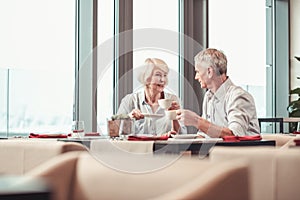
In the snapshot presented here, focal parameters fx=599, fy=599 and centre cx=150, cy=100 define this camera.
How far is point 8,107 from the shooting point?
14.8ft

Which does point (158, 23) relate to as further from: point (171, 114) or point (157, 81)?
point (171, 114)

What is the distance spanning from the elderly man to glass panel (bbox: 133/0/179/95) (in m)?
1.73

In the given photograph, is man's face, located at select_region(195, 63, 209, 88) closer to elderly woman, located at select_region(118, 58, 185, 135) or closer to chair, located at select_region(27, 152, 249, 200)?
elderly woman, located at select_region(118, 58, 185, 135)

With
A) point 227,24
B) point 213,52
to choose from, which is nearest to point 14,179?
point 213,52

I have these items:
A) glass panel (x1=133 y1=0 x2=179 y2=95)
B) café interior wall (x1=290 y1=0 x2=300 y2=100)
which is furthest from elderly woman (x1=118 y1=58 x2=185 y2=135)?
café interior wall (x1=290 y1=0 x2=300 y2=100)

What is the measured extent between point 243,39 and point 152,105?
11.3 ft

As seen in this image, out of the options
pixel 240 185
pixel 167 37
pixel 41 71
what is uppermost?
pixel 167 37

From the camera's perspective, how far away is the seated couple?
326 centimetres

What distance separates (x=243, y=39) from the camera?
702 cm

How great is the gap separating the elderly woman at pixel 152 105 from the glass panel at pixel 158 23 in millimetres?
1384

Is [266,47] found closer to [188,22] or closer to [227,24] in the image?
[227,24]

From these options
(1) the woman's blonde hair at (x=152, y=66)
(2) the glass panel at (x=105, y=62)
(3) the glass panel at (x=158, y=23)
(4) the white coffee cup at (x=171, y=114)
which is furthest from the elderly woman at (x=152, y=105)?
(3) the glass panel at (x=158, y=23)

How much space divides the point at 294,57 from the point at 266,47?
0.39 meters

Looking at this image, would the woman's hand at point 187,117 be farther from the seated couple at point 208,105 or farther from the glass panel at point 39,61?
the glass panel at point 39,61
